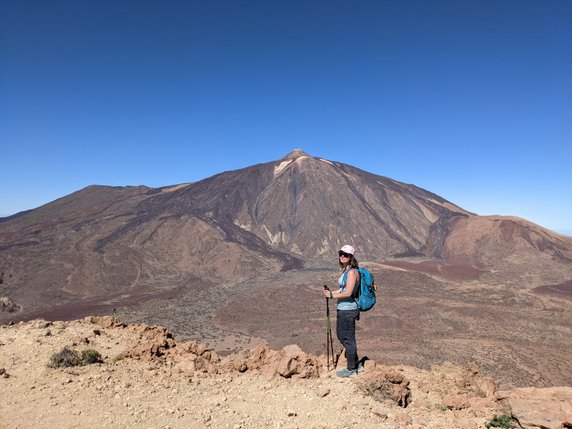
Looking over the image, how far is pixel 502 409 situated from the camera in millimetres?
4109

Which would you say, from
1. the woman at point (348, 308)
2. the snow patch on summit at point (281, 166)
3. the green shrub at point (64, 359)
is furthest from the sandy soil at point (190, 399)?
the snow patch on summit at point (281, 166)

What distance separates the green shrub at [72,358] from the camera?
5.18 meters

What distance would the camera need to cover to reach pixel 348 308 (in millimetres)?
4879

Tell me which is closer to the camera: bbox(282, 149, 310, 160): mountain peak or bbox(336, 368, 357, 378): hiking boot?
bbox(336, 368, 357, 378): hiking boot

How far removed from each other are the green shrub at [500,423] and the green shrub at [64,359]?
523 centimetres

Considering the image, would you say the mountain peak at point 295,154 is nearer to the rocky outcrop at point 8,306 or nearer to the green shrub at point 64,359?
the rocky outcrop at point 8,306

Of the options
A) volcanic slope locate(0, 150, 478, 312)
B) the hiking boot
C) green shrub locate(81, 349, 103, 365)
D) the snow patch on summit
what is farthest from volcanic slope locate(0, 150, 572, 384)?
green shrub locate(81, 349, 103, 365)

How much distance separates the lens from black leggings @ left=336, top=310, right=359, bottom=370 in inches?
191

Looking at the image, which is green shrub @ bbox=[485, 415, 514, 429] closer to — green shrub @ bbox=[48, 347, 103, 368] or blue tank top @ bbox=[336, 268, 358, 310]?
blue tank top @ bbox=[336, 268, 358, 310]

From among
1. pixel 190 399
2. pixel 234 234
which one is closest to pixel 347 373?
pixel 190 399

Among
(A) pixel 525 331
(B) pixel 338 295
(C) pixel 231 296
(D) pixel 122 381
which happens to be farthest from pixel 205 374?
(C) pixel 231 296

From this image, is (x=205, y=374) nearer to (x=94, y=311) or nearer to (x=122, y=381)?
(x=122, y=381)

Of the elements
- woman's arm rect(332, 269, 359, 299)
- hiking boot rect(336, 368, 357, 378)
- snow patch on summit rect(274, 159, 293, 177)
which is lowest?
hiking boot rect(336, 368, 357, 378)

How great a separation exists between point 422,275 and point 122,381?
3286 centimetres
